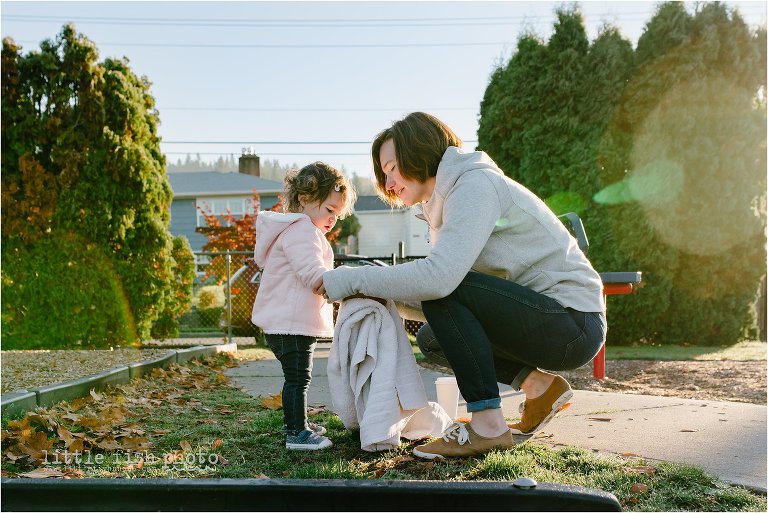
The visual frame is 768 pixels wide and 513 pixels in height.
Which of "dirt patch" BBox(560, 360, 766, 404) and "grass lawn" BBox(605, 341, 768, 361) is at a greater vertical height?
"dirt patch" BBox(560, 360, 766, 404)

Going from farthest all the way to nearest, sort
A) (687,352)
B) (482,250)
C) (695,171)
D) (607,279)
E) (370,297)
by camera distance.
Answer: (695,171)
(687,352)
(607,279)
(370,297)
(482,250)

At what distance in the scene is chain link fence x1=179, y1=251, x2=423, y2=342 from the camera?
980 cm

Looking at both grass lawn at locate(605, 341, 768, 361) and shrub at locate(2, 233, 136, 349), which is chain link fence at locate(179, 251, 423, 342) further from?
grass lawn at locate(605, 341, 768, 361)

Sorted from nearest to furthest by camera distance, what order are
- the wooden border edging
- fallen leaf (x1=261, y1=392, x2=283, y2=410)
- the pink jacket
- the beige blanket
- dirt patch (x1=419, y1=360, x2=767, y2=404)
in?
the beige blanket
the pink jacket
the wooden border edging
fallen leaf (x1=261, y1=392, x2=283, y2=410)
dirt patch (x1=419, y1=360, x2=767, y2=404)

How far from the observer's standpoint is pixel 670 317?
895 cm

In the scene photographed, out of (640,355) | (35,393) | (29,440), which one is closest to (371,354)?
(29,440)

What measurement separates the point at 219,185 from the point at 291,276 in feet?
82.3

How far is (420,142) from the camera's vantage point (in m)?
2.49

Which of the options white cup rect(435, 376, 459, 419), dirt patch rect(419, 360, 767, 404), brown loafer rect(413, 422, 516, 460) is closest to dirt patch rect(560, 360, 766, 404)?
dirt patch rect(419, 360, 767, 404)

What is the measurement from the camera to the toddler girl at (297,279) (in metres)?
2.81

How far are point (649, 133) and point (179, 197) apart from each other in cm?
2094

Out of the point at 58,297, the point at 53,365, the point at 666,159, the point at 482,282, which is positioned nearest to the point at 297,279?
the point at 482,282

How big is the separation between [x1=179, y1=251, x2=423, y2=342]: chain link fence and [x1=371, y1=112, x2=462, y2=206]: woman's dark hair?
6.53 metres

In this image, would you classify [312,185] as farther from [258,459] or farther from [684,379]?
[684,379]
